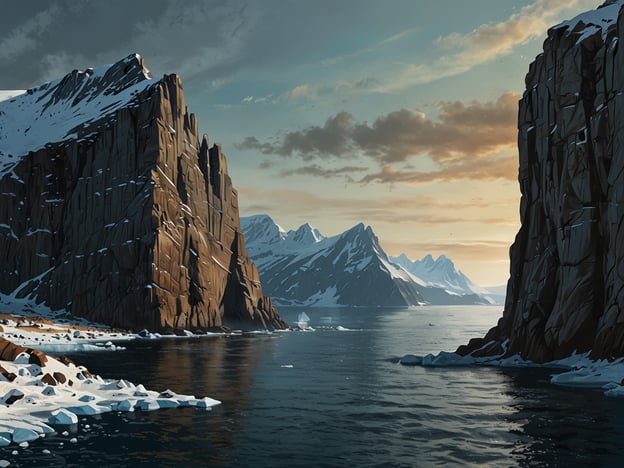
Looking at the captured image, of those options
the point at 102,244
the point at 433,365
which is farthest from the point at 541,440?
the point at 102,244

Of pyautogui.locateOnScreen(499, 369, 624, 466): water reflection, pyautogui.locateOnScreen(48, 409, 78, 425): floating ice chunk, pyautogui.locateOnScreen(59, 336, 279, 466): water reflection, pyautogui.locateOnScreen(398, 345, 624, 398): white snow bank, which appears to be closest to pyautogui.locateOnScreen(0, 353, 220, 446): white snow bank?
pyautogui.locateOnScreen(48, 409, 78, 425): floating ice chunk

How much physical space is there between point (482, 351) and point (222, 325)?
9473cm

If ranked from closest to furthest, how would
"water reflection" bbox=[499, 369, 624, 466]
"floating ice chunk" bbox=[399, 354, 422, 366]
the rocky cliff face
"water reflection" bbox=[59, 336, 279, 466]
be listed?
"water reflection" bbox=[499, 369, 624, 466]
"water reflection" bbox=[59, 336, 279, 466]
"floating ice chunk" bbox=[399, 354, 422, 366]
the rocky cliff face

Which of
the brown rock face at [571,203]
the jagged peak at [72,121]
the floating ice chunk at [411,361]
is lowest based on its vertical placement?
the floating ice chunk at [411,361]

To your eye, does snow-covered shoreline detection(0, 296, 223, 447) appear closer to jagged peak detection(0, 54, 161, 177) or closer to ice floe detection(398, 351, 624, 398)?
ice floe detection(398, 351, 624, 398)

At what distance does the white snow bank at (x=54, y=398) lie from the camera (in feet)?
102

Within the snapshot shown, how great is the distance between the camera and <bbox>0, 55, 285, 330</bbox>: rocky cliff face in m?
144

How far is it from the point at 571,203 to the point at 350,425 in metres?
50.7

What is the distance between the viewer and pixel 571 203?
73.1 m

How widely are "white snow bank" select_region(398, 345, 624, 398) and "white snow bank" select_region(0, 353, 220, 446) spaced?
3335 cm

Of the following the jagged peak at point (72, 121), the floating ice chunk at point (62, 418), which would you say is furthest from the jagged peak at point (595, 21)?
the jagged peak at point (72, 121)

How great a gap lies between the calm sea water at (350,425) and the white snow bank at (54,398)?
1.24 metres

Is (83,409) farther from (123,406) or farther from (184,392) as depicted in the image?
(184,392)

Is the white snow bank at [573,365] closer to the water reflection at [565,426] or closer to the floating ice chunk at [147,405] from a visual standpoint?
the water reflection at [565,426]
